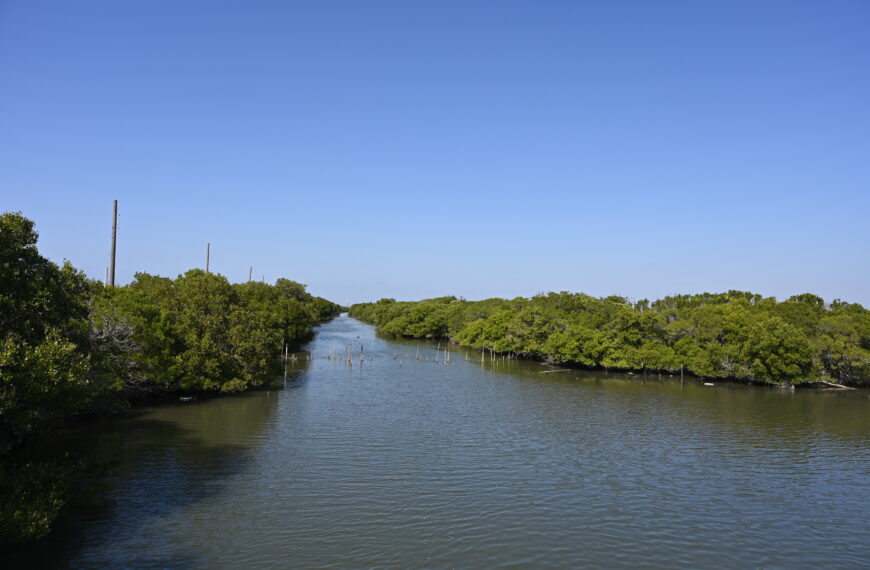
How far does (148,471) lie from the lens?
22.2 m

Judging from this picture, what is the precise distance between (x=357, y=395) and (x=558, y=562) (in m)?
28.2

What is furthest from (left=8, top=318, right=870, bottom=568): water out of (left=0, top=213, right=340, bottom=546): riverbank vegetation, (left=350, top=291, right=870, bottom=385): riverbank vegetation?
(left=350, top=291, right=870, bottom=385): riverbank vegetation

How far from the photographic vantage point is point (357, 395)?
138ft

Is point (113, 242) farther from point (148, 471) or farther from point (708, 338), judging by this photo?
point (708, 338)

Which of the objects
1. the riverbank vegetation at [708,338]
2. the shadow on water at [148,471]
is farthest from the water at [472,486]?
the riverbank vegetation at [708,338]

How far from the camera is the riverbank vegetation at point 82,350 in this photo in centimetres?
1416

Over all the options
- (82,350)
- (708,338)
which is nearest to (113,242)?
(82,350)

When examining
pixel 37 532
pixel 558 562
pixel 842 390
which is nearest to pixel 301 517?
pixel 37 532

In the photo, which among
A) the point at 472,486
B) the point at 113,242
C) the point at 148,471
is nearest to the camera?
the point at 472,486

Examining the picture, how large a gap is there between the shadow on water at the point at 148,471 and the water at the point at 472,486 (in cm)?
9

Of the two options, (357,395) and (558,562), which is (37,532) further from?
(357,395)

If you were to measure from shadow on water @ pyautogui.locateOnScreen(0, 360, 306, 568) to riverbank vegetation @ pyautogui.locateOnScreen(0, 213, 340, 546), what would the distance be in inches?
41.3

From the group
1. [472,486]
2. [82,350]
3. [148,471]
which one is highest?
[82,350]

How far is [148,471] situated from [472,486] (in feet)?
45.1
